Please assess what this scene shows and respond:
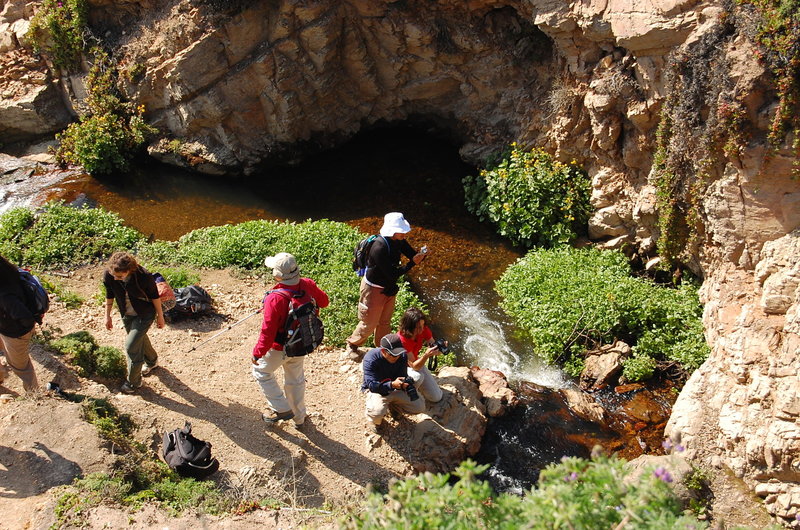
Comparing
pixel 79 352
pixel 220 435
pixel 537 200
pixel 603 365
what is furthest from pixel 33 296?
pixel 537 200

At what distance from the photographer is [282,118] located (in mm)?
14758

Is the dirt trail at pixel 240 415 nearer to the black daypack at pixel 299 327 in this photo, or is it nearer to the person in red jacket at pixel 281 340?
the person in red jacket at pixel 281 340

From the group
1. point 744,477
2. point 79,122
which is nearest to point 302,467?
point 744,477

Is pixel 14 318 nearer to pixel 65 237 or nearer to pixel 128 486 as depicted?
pixel 128 486

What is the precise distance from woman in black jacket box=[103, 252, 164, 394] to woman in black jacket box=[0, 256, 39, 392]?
2.70 ft

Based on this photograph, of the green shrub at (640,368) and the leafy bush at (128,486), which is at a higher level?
the leafy bush at (128,486)

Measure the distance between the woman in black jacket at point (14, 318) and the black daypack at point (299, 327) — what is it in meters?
2.64

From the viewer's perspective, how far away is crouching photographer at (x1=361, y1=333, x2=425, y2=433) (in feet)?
22.0

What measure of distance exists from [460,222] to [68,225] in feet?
24.8

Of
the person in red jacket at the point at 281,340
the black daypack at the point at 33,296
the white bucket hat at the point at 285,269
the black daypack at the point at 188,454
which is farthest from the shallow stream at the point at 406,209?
the black daypack at the point at 33,296

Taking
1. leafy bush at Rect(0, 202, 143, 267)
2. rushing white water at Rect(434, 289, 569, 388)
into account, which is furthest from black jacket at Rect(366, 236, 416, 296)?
leafy bush at Rect(0, 202, 143, 267)

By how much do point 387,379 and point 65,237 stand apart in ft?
24.6

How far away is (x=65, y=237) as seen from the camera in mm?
11219

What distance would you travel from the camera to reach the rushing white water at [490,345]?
9711mm
